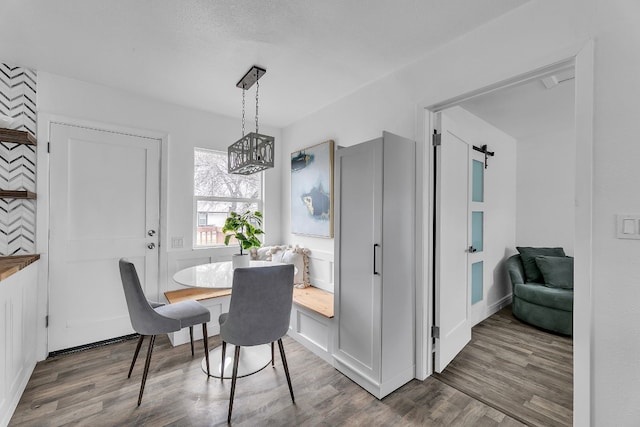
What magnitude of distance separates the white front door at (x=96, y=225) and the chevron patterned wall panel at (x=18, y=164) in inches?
5.4

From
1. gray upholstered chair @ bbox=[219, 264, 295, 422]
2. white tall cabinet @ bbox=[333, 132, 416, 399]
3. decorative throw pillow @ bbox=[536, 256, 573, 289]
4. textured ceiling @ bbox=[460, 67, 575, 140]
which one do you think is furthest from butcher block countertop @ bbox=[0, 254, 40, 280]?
decorative throw pillow @ bbox=[536, 256, 573, 289]

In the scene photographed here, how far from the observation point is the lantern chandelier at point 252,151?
220cm

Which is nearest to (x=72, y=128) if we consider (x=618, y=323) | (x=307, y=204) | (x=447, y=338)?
(x=307, y=204)

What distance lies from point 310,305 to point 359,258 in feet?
2.74

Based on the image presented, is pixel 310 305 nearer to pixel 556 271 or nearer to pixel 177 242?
pixel 177 242

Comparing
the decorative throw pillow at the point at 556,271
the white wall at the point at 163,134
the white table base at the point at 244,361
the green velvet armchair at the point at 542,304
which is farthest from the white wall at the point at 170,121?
the decorative throw pillow at the point at 556,271

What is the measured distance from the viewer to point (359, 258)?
2070 mm

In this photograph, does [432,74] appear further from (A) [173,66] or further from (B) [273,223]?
(B) [273,223]

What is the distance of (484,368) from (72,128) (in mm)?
4221

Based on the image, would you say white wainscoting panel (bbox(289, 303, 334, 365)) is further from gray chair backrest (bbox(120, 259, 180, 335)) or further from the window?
the window

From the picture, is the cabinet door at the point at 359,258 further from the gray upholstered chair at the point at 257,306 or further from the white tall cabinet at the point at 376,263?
the gray upholstered chair at the point at 257,306

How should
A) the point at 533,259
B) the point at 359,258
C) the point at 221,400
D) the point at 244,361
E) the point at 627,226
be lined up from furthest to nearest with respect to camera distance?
the point at 533,259 → the point at 244,361 → the point at 359,258 → the point at 221,400 → the point at 627,226

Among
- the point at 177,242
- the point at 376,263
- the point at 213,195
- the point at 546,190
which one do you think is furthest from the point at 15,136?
the point at 546,190

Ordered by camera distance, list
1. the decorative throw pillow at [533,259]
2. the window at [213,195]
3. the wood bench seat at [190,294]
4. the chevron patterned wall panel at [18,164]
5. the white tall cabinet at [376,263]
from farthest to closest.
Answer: the decorative throw pillow at [533,259], the window at [213,195], the wood bench seat at [190,294], the chevron patterned wall panel at [18,164], the white tall cabinet at [376,263]
